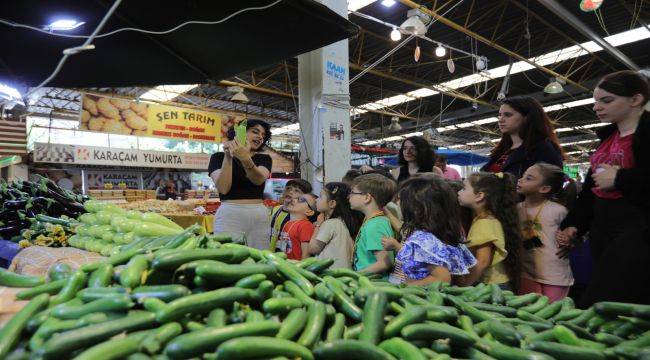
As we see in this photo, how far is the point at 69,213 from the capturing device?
13.1 ft

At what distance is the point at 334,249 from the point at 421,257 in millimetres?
1098

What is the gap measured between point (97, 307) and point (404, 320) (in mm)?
A: 893

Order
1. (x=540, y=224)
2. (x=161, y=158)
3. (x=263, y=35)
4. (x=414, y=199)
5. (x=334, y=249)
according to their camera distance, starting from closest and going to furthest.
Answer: (x=414, y=199) → (x=540, y=224) → (x=334, y=249) → (x=263, y=35) → (x=161, y=158)

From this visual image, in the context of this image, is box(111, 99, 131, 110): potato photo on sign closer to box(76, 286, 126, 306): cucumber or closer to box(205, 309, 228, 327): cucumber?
box(76, 286, 126, 306): cucumber

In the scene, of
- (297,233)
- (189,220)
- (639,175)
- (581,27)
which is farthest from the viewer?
(581,27)

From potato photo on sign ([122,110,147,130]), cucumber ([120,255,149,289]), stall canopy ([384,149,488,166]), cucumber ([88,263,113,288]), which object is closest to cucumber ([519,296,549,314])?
cucumber ([120,255,149,289])

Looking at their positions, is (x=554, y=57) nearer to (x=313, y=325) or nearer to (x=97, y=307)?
(x=313, y=325)

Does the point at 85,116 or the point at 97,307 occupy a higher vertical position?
the point at 85,116

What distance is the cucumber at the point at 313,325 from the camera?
109 cm

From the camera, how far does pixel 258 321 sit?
43.0 inches

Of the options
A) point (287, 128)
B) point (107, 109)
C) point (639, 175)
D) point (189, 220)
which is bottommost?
point (189, 220)

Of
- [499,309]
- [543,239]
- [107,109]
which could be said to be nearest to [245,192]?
[543,239]

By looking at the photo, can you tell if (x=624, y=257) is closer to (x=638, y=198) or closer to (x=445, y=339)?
(x=638, y=198)

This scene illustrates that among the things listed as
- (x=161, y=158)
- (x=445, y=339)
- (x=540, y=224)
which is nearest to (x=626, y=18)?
(x=540, y=224)
